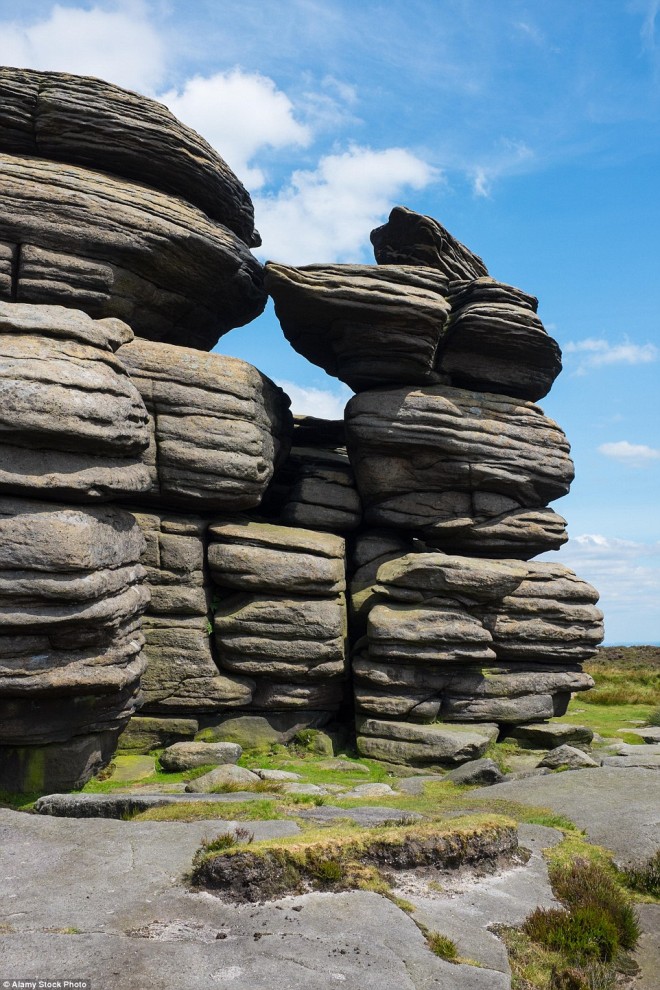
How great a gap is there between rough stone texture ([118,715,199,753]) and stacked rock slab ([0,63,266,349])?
14115 millimetres

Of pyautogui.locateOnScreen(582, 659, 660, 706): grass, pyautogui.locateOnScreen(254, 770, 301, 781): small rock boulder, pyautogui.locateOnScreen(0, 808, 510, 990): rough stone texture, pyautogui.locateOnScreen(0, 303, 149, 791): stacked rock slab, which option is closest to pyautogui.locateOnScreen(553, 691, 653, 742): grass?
pyautogui.locateOnScreen(582, 659, 660, 706): grass

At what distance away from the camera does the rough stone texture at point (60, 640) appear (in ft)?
58.6

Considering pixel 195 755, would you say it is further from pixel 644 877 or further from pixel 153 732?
pixel 644 877

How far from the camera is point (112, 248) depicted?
82.9 feet

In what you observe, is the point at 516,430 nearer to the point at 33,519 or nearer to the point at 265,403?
the point at 265,403

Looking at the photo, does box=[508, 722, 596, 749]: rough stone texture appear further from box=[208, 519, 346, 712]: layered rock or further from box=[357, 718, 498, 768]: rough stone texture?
box=[208, 519, 346, 712]: layered rock

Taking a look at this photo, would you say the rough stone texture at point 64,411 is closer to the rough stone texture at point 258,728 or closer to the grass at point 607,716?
the rough stone texture at point 258,728

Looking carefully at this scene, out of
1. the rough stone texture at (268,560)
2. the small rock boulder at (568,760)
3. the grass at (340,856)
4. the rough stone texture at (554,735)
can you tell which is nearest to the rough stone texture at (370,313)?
the rough stone texture at (268,560)

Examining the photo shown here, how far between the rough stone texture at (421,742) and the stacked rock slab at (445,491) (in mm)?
96

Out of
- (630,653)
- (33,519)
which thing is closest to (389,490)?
(33,519)

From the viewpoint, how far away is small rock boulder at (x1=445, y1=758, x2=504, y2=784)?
19.8m

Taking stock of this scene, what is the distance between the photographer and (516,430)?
30844mm

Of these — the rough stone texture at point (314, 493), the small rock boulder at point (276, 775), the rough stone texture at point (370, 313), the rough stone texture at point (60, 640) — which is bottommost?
the small rock boulder at point (276, 775)

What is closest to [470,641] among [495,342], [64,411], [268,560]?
[268,560]
